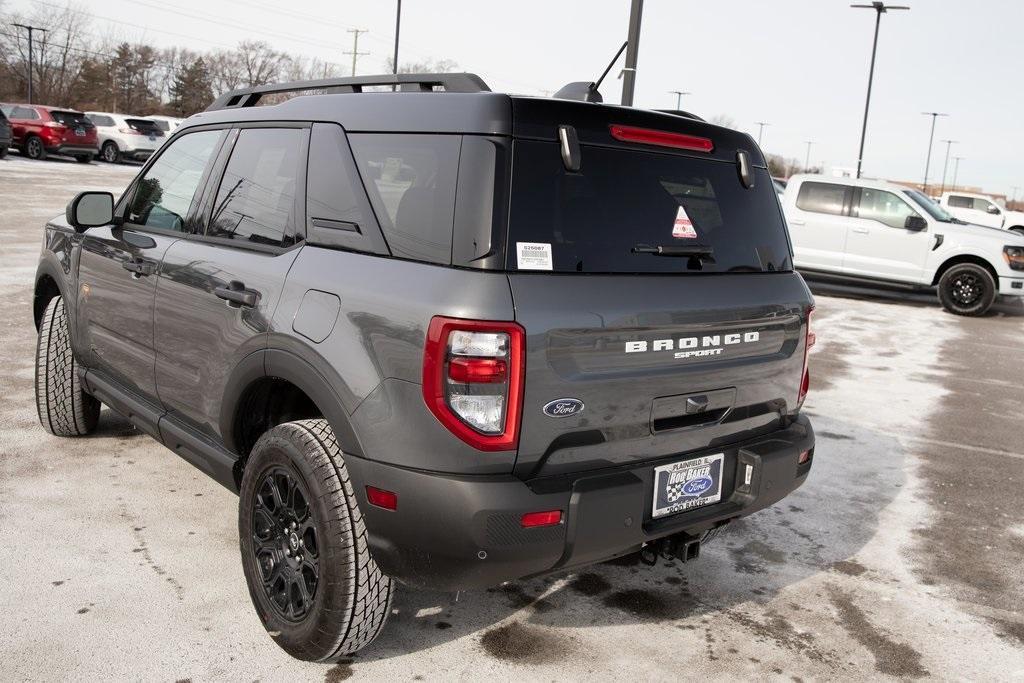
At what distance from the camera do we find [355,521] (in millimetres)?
2727

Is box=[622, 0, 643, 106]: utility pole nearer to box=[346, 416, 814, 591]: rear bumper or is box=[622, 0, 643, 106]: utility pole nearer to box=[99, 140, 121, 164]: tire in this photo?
box=[346, 416, 814, 591]: rear bumper

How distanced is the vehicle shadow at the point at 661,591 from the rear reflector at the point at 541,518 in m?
0.72

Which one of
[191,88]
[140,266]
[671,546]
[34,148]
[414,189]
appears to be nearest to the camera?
[414,189]

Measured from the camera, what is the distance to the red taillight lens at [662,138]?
9.45 ft

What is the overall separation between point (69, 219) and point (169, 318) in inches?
44.0

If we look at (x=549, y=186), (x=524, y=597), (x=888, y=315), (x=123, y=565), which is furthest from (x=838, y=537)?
(x=888, y=315)

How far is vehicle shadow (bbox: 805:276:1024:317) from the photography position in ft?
47.5

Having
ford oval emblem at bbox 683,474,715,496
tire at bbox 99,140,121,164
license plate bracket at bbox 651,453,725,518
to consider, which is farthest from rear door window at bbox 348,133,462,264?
tire at bbox 99,140,121,164

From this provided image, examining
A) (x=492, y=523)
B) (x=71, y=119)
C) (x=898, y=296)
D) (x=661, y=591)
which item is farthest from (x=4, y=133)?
(x=492, y=523)

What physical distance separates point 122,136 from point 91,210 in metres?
31.5

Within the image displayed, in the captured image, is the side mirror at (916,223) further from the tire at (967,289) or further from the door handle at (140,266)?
the door handle at (140,266)

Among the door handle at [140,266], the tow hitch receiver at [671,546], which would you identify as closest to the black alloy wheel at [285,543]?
the tow hitch receiver at [671,546]

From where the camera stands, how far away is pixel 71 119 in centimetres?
2908

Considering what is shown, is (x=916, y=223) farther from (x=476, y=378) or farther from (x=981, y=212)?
(x=981, y=212)
